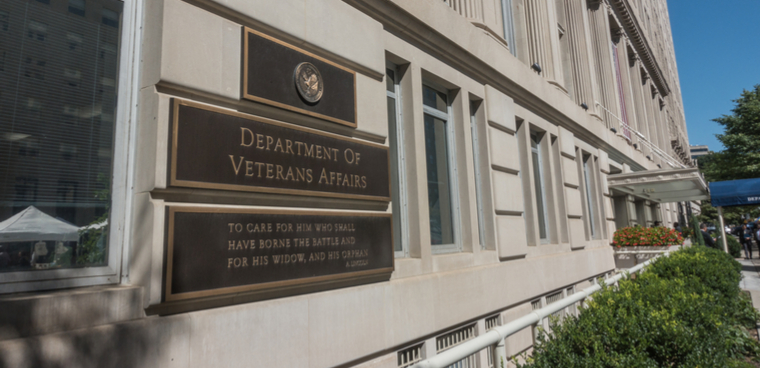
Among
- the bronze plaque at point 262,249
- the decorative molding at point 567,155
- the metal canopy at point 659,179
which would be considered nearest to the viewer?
the bronze plaque at point 262,249

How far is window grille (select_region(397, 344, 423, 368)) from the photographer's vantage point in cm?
567

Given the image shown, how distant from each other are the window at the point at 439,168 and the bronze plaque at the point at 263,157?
1.98 meters

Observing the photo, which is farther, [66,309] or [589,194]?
[589,194]

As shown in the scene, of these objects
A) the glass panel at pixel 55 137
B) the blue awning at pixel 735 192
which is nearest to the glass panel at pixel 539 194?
the glass panel at pixel 55 137

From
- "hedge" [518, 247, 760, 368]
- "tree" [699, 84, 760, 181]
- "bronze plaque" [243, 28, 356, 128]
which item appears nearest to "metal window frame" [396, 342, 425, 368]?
"hedge" [518, 247, 760, 368]

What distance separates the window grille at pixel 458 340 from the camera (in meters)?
6.35

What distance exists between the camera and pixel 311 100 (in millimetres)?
4715

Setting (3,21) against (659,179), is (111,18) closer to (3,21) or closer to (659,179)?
(3,21)

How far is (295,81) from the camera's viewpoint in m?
4.57

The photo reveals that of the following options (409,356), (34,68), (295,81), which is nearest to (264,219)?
(295,81)

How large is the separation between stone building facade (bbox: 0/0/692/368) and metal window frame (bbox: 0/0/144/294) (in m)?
0.01

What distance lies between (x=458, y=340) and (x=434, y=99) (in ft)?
12.3

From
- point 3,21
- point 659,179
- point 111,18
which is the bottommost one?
point 3,21

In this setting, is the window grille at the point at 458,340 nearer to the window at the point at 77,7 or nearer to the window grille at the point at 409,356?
the window grille at the point at 409,356
